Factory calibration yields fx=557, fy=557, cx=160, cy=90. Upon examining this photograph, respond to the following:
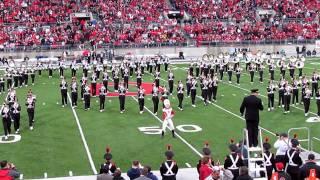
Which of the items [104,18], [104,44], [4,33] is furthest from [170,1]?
[4,33]

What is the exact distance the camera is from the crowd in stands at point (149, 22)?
45031mm

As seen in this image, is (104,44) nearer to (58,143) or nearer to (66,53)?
(66,53)

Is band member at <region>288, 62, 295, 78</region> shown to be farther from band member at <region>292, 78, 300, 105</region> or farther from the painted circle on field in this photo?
the painted circle on field

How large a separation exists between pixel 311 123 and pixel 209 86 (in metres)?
5.78

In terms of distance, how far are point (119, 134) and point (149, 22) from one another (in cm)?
3164

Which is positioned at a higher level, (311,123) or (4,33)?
(4,33)

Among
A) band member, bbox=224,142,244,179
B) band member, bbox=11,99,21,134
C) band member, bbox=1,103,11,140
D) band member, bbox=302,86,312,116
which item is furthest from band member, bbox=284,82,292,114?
band member, bbox=224,142,244,179

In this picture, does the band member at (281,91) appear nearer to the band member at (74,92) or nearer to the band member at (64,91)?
the band member at (74,92)

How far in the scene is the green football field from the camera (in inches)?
587

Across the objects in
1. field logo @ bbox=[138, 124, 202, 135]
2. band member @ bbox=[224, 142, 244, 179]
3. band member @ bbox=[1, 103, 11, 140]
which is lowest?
field logo @ bbox=[138, 124, 202, 135]

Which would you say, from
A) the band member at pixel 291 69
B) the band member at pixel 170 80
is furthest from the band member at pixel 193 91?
the band member at pixel 291 69

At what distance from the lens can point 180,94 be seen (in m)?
22.7

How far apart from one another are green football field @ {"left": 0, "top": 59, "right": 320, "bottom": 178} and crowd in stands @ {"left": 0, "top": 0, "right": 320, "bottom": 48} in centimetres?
1966

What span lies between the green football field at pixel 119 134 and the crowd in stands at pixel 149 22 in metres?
19.7
